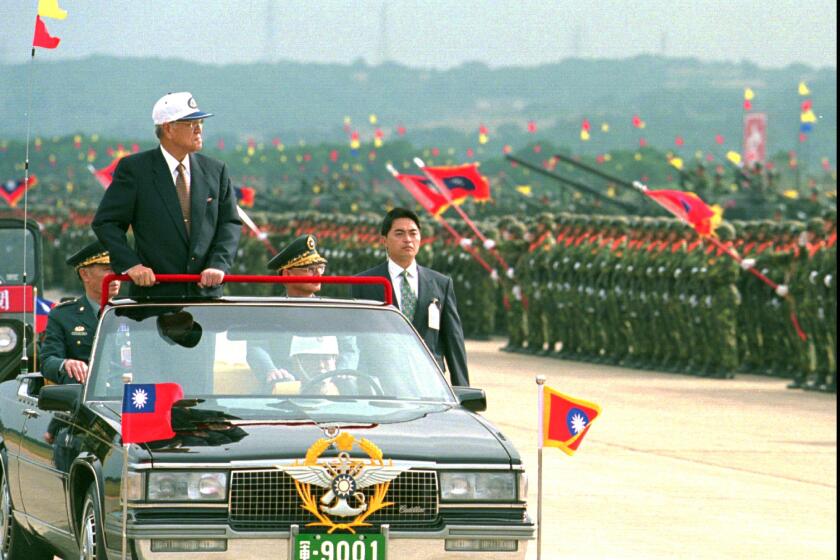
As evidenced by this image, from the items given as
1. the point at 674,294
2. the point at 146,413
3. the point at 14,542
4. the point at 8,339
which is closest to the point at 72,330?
the point at 14,542

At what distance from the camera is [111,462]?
8.12m

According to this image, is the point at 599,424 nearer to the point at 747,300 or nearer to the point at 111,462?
the point at 747,300

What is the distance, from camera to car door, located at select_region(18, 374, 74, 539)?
29.6 ft

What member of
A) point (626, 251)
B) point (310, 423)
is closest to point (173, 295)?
point (310, 423)

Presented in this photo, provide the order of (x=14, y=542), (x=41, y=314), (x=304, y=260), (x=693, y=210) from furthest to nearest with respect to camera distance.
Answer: (x=693, y=210) < (x=41, y=314) < (x=304, y=260) < (x=14, y=542)

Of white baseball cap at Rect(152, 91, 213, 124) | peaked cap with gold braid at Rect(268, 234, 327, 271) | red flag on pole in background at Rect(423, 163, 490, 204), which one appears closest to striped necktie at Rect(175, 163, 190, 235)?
white baseball cap at Rect(152, 91, 213, 124)

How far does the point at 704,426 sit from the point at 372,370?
11.3m

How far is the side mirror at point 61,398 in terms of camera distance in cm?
871

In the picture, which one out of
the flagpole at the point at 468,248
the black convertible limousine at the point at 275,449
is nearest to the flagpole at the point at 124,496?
the black convertible limousine at the point at 275,449

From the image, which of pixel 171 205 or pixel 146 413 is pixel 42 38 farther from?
pixel 146 413

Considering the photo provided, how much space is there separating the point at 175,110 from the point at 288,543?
260 cm

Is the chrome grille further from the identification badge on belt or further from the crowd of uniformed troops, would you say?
the crowd of uniformed troops

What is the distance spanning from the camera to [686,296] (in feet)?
87.7

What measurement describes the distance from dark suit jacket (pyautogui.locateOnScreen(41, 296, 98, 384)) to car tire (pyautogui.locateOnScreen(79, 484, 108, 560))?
1.82 m
